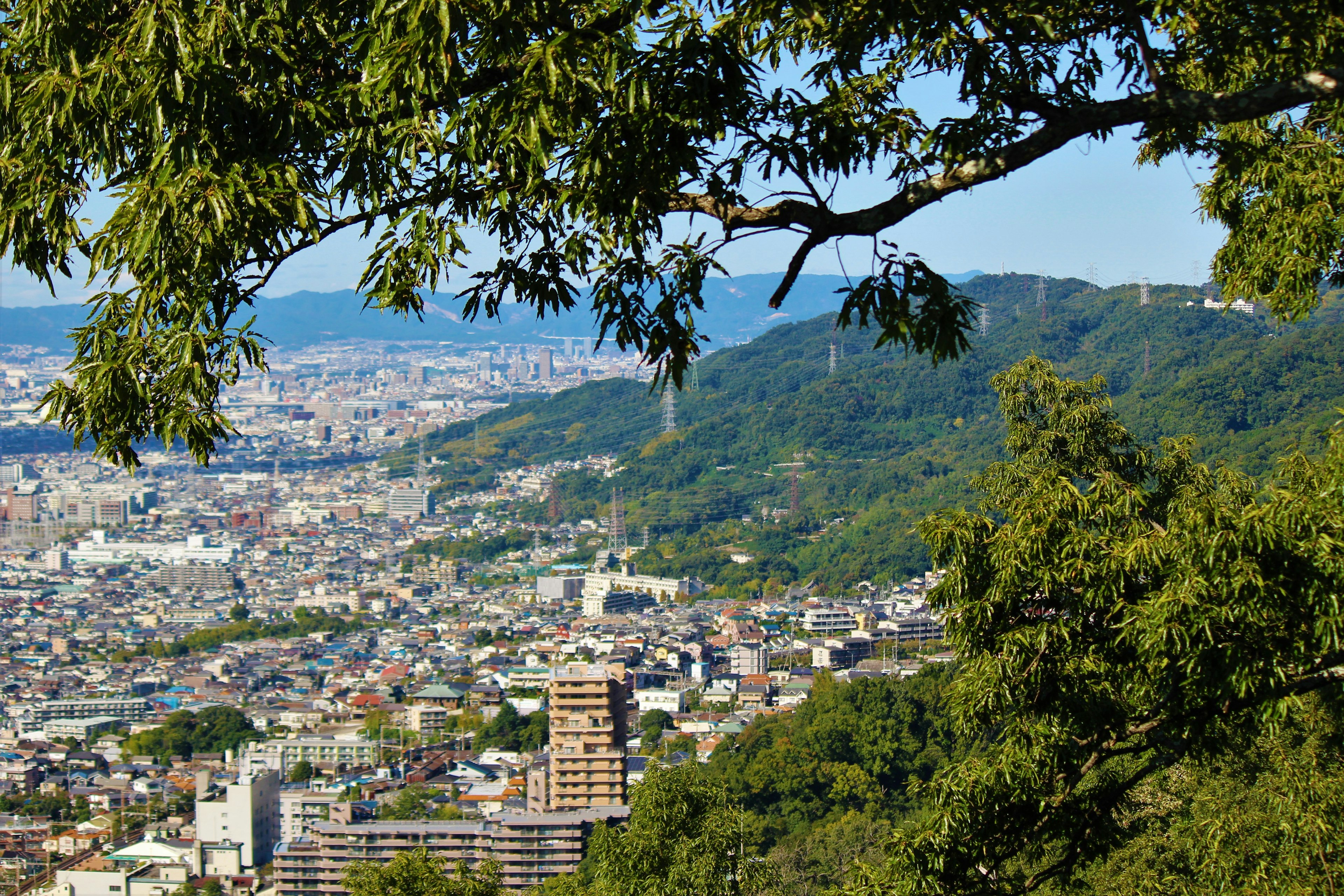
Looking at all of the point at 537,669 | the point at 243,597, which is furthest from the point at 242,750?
the point at 243,597

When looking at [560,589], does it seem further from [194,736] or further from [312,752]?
[312,752]

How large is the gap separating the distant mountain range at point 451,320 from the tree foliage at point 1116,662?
376 feet

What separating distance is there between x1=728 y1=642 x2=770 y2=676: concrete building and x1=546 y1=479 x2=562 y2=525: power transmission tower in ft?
75.3

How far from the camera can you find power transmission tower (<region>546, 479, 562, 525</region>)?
5041cm

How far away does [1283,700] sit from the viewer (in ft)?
6.49

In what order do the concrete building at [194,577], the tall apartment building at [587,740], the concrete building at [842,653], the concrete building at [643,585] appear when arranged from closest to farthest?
1. the tall apartment building at [587,740]
2. the concrete building at [842,653]
3. the concrete building at [643,585]
4. the concrete building at [194,577]

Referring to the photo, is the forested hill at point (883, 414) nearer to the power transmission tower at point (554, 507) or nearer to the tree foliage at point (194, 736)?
the power transmission tower at point (554, 507)

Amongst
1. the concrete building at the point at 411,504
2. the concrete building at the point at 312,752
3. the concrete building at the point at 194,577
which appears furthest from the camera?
the concrete building at the point at 411,504

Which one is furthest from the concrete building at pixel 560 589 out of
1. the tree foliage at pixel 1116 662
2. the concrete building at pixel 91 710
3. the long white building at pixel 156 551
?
the tree foliage at pixel 1116 662

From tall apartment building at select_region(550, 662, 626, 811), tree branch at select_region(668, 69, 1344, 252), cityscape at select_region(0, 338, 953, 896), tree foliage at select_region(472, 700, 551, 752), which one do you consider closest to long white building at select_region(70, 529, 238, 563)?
cityscape at select_region(0, 338, 953, 896)

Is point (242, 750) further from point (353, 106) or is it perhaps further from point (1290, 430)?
point (353, 106)

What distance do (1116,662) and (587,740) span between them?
1394cm

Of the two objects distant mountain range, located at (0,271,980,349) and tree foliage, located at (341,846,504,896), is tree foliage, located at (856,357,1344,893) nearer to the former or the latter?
tree foliage, located at (341,846,504,896)

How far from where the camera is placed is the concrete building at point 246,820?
16922 millimetres
